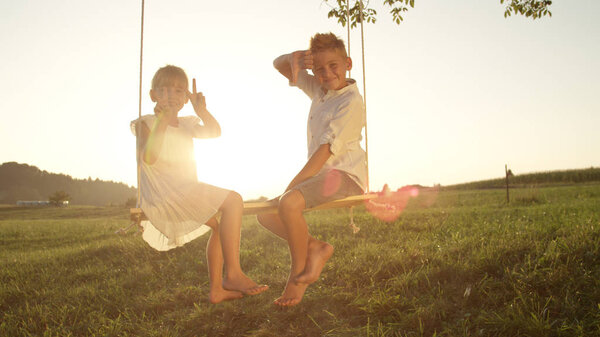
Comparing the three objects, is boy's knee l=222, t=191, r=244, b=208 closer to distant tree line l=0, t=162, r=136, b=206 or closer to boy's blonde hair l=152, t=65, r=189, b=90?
boy's blonde hair l=152, t=65, r=189, b=90

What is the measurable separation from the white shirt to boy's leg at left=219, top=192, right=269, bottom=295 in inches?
30.8

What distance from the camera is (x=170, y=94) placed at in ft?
12.6

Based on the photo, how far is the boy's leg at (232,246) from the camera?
3.45 metres

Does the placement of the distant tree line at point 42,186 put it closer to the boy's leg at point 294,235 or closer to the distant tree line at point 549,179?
the distant tree line at point 549,179

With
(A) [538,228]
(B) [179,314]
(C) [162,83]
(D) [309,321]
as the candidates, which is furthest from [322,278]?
(A) [538,228]

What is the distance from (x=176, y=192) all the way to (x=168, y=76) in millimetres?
972

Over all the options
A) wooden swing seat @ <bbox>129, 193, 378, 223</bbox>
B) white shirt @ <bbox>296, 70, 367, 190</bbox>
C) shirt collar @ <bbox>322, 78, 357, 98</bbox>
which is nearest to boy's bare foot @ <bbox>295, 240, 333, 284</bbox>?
wooden swing seat @ <bbox>129, 193, 378, 223</bbox>

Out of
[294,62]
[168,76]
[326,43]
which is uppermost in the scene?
[326,43]

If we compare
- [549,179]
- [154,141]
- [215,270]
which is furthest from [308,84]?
[549,179]

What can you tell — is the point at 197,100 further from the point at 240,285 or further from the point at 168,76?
the point at 240,285

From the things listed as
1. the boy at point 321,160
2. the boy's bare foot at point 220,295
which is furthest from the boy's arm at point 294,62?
the boy's bare foot at point 220,295

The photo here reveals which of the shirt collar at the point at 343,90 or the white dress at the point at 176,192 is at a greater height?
the shirt collar at the point at 343,90

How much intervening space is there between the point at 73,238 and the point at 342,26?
30.7 ft

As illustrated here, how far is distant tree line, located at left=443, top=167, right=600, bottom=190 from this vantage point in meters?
32.6
